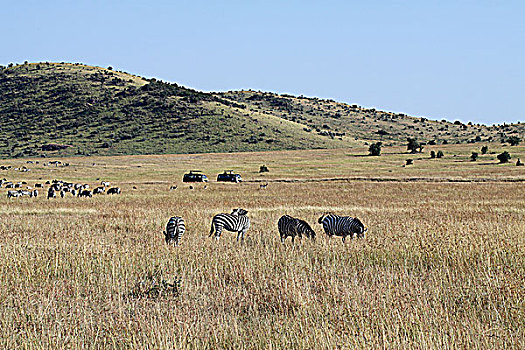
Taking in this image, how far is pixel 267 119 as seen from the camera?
14362cm

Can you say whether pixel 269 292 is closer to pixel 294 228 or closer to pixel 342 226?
pixel 294 228

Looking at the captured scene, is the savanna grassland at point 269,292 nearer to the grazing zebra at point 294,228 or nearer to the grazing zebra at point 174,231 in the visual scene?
the grazing zebra at point 174,231

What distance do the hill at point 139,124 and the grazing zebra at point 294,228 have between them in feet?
331

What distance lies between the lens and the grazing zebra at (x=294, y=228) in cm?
1327

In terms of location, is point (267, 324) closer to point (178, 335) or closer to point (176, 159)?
point (178, 335)

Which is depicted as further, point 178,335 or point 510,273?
point 510,273

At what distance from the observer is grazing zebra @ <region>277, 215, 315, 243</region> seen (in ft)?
43.5

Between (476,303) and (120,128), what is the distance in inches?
4916

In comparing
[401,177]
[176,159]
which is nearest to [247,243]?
[401,177]

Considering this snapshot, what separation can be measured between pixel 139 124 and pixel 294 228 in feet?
394

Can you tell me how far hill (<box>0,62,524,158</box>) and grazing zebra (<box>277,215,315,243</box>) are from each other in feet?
331

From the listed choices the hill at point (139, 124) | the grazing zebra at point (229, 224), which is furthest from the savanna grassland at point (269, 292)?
the hill at point (139, 124)

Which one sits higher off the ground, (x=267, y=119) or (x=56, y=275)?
(x=267, y=119)

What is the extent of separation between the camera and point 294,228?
13.4 meters
